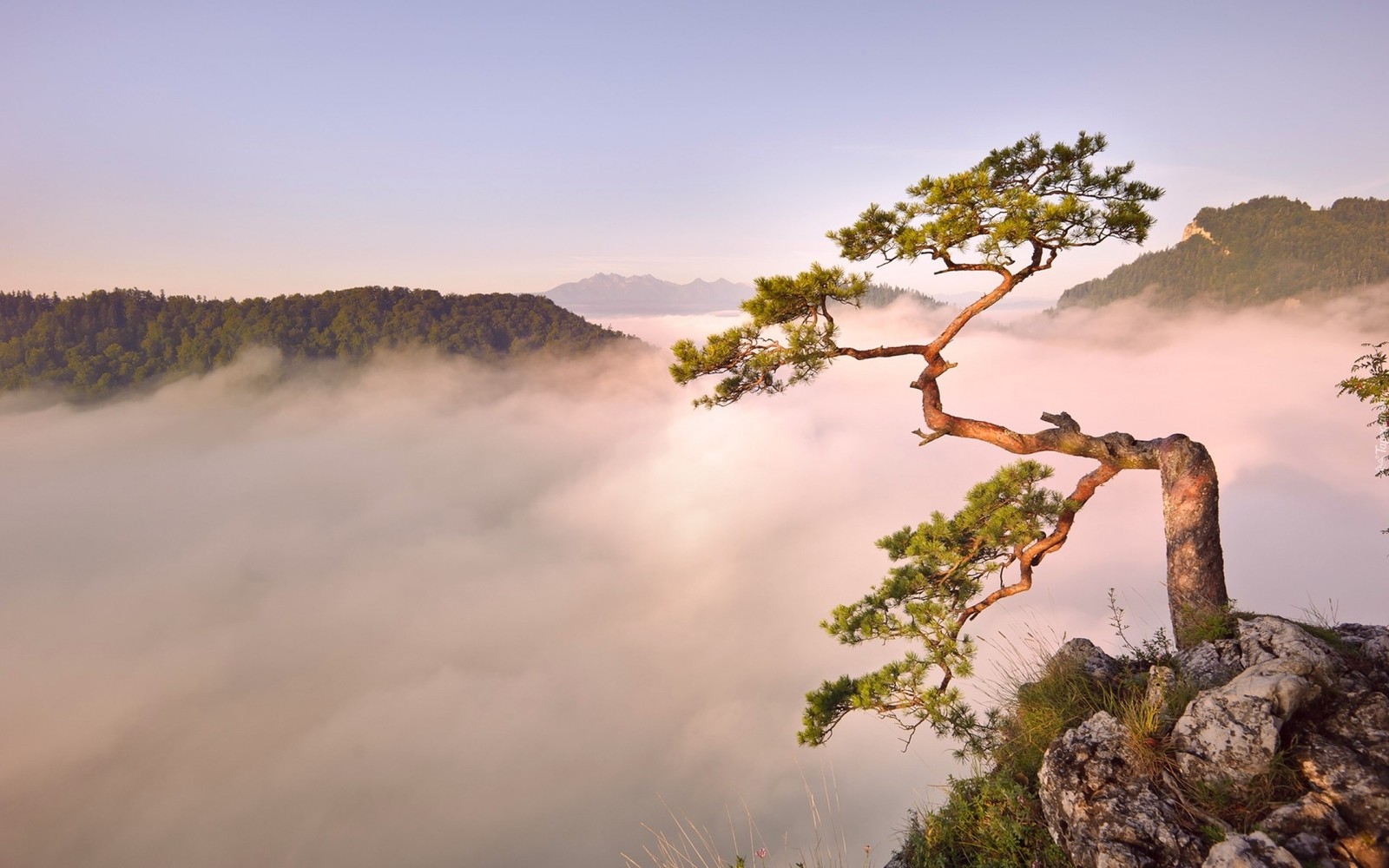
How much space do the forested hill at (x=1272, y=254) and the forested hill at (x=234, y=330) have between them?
166 metres

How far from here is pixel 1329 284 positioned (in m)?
160

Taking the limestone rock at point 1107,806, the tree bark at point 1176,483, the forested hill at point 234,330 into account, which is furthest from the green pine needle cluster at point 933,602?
the forested hill at point 234,330

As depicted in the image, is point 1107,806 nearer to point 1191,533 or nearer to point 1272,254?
point 1191,533

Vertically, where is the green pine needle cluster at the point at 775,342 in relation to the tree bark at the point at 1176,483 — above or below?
above

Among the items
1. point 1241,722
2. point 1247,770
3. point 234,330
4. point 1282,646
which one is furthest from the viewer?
point 234,330

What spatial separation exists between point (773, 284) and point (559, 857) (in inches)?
5419

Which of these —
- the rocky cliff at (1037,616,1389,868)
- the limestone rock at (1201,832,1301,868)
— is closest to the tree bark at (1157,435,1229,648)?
the rocky cliff at (1037,616,1389,868)

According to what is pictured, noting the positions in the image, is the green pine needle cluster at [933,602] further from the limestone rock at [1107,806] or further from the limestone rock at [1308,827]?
the limestone rock at [1308,827]

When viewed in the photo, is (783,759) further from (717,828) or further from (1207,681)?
(1207,681)

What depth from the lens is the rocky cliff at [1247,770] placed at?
12.7ft

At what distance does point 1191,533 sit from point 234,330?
179m

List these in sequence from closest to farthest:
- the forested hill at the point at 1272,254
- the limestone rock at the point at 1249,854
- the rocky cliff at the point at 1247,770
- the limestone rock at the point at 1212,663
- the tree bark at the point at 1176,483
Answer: the limestone rock at the point at 1249,854
the rocky cliff at the point at 1247,770
the limestone rock at the point at 1212,663
the tree bark at the point at 1176,483
the forested hill at the point at 1272,254

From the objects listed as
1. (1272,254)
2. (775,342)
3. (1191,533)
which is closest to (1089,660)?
(1191,533)

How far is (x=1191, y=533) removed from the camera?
683cm
